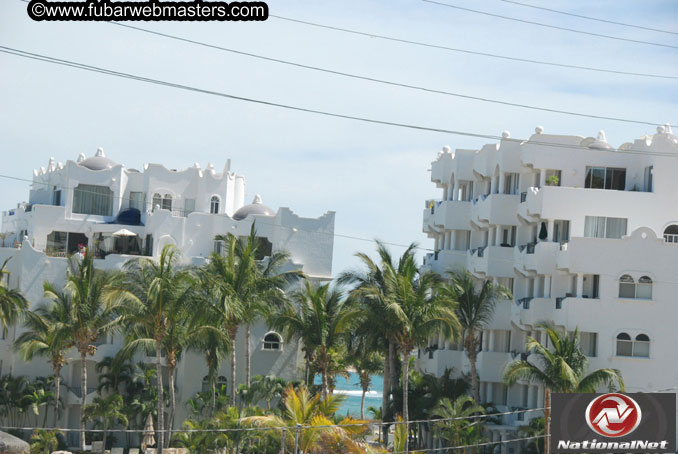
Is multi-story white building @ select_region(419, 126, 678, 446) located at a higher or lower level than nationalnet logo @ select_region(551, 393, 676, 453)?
higher

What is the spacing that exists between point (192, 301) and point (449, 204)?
73.2ft

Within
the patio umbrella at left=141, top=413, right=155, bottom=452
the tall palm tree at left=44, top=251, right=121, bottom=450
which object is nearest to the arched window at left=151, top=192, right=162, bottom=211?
the tall palm tree at left=44, top=251, right=121, bottom=450

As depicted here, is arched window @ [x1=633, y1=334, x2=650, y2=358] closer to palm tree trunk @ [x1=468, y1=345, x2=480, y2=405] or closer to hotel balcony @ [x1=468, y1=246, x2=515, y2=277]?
palm tree trunk @ [x1=468, y1=345, x2=480, y2=405]

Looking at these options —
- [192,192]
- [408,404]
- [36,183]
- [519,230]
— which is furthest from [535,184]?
[36,183]

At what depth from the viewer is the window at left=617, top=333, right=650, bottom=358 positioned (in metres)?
58.4

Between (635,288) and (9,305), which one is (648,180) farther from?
(9,305)

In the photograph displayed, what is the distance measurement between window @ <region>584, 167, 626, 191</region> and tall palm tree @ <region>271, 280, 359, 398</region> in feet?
45.8

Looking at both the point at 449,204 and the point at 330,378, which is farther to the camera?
the point at 449,204

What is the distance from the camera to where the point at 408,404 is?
207 ft

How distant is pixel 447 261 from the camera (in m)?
74.6

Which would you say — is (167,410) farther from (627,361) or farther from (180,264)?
(627,361)

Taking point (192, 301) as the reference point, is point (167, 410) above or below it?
below

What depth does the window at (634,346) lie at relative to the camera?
192ft

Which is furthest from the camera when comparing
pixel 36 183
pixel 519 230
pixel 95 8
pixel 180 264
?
pixel 36 183
